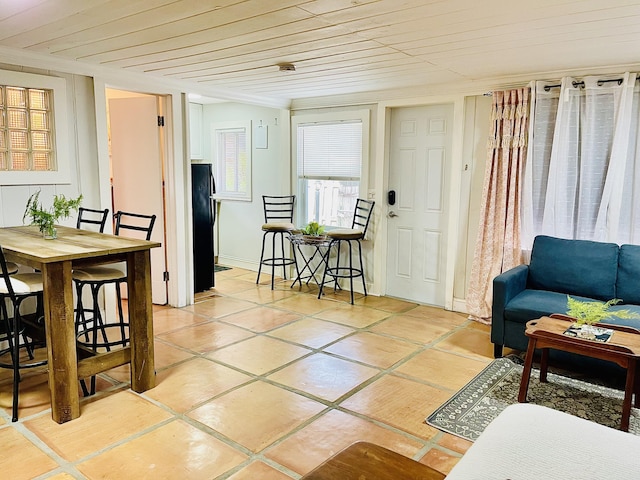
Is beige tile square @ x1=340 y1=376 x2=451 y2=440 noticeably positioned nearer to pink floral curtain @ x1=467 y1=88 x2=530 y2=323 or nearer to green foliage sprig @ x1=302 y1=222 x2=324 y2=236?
pink floral curtain @ x1=467 y1=88 x2=530 y2=323

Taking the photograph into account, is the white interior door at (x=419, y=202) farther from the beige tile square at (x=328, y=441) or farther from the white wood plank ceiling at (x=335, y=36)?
the beige tile square at (x=328, y=441)

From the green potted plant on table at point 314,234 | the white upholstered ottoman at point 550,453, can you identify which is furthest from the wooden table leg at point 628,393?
the green potted plant on table at point 314,234

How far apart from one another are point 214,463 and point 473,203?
10.9ft

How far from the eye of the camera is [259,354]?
360cm

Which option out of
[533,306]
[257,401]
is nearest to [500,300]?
[533,306]

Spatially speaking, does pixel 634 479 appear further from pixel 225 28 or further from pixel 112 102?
pixel 112 102

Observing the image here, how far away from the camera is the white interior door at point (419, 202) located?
4.81 metres

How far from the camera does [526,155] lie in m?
4.07

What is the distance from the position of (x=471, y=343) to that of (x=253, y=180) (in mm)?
3678

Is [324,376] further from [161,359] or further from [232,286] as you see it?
[232,286]

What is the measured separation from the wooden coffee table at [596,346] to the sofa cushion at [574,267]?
77 centimetres

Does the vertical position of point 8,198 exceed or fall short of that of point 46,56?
it falls short

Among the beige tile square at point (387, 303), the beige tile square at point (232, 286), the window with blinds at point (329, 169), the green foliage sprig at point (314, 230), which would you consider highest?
the window with blinds at point (329, 169)

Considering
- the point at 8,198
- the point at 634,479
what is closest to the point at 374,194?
the point at 8,198
